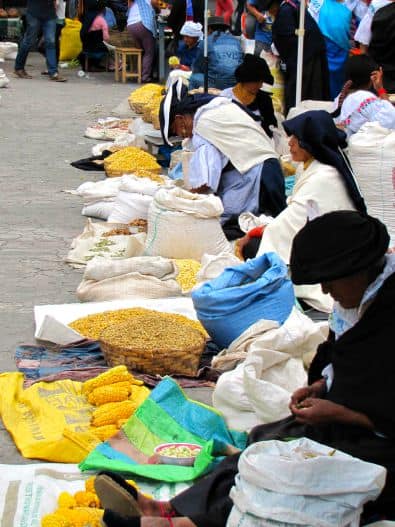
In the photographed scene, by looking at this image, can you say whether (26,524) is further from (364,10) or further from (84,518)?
(364,10)

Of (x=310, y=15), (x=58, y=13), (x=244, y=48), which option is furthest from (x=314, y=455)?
(x=58, y=13)

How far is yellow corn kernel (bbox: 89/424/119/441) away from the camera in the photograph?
4.00 metres

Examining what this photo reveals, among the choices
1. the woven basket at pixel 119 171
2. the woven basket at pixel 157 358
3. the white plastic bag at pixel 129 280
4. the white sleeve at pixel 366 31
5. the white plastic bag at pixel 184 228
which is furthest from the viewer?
the woven basket at pixel 119 171

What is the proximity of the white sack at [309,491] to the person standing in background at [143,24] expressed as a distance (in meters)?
13.1

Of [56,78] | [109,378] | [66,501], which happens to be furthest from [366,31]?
[56,78]

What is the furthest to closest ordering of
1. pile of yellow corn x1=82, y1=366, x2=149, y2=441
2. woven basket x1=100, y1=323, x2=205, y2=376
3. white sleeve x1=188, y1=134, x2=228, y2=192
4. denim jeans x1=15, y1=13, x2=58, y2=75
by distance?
denim jeans x1=15, y1=13, x2=58, y2=75 < white sleeve x1=188, y1=134, x2=228, y2=192 < woven basket x1=100, y1=323, x2=205, y2=376 < pile of yellow corn x1=82, y1=366, x2=149, y2=441

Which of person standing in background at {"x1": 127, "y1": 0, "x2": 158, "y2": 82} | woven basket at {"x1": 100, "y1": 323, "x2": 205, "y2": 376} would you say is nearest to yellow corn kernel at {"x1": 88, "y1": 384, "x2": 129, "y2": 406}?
woven basket at {"x1": 100, "y1": 323, "x2": 205, "y2": 376}

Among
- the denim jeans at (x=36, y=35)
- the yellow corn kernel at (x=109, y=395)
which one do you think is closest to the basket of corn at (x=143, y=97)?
the denim jeans at (x=36, y=35)

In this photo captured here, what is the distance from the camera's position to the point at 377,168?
20.9ft

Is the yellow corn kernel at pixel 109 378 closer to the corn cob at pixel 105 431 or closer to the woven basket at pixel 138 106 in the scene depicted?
the corn cob at pixel 105 431

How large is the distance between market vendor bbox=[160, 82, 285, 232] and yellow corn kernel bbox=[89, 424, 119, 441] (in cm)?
313

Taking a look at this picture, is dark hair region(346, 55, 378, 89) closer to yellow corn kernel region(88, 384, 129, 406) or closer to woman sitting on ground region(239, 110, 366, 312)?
woman sitting on ground region(239, 110, 366, 312)

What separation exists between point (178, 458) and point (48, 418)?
693 mm

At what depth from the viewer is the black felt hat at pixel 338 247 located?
9.75ft
